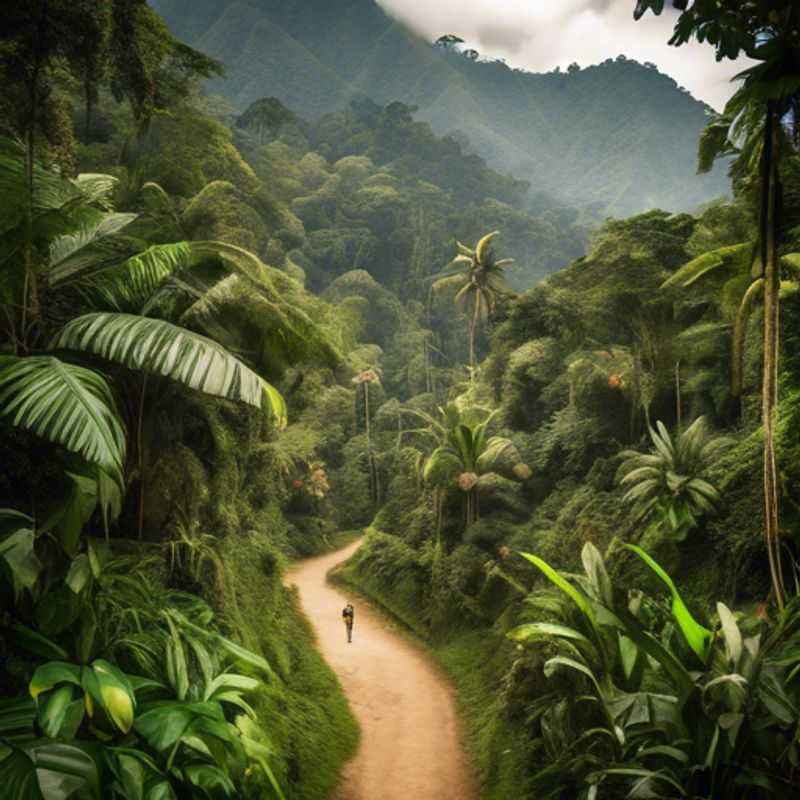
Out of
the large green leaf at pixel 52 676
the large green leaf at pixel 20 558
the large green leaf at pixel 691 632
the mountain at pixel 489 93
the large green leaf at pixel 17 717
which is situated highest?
the mountain at pixel 489 93

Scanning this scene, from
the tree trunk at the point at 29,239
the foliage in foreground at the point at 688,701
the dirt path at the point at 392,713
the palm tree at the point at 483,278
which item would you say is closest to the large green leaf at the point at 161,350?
the tree trunk at the point at 29,239

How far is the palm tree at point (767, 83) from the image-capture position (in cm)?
356

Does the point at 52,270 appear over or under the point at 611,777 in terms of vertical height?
over

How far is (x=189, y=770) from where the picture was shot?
367 centimetres

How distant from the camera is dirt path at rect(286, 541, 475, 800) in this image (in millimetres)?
8289

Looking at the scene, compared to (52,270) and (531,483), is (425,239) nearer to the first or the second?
(531,483)

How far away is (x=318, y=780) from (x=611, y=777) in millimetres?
3971

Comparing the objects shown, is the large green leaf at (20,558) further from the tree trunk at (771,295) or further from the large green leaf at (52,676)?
the tree trunk at (771,295)

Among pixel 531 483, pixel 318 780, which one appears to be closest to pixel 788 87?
pixel 318 780

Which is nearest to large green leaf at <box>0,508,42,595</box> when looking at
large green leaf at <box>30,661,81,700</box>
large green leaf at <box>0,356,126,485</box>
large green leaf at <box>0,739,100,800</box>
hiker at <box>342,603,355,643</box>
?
large green leaf at <box>30,661,81,700</box>

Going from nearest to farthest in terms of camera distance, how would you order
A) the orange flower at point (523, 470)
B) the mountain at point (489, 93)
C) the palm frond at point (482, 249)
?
the orange flower at point (523, 470)
the palm frond at point (482, 249)
the mountain at point (489, 93)

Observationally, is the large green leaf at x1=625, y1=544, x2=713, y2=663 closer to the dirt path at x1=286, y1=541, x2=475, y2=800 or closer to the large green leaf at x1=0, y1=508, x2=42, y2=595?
the large green leaf at x1=0, y1=508, x2=42, y2=595

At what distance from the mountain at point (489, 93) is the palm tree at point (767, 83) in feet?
286

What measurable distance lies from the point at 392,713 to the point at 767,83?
9957mm
